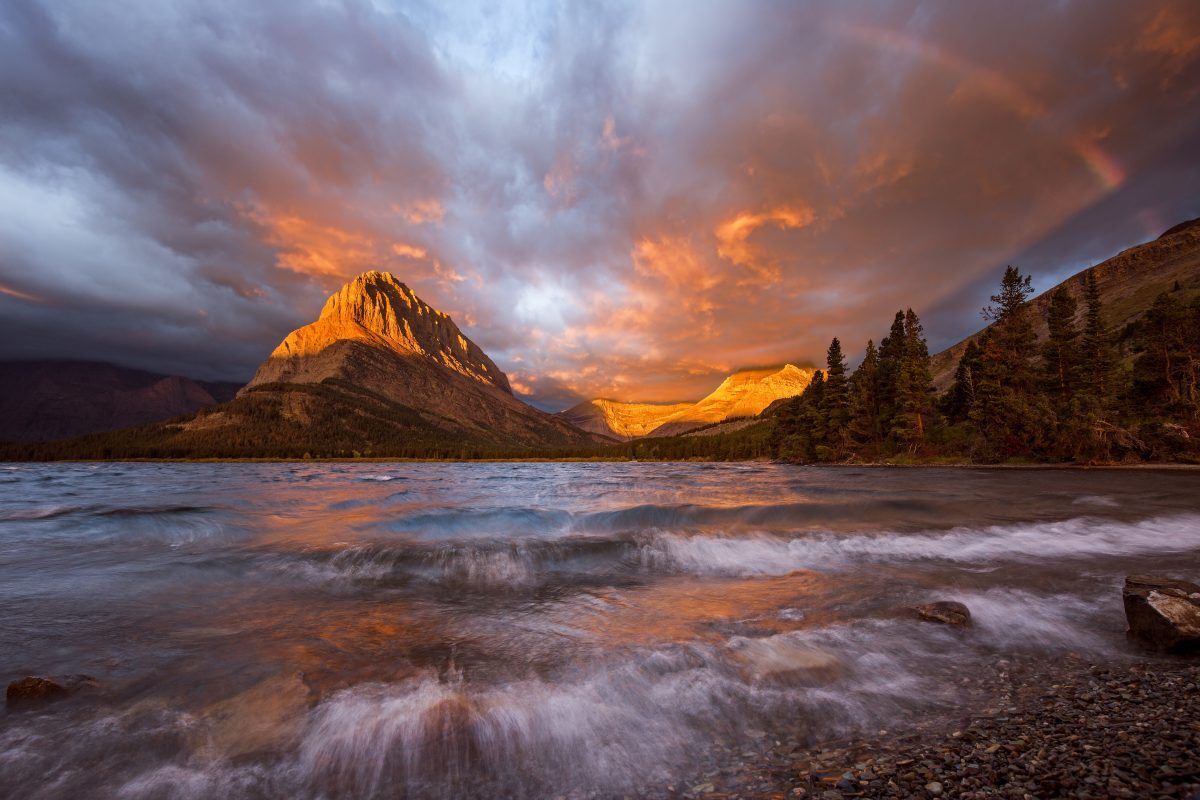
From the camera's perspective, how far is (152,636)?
9969 millimetres

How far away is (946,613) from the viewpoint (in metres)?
10.3

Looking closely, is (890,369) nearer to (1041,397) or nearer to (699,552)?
(1041,397)

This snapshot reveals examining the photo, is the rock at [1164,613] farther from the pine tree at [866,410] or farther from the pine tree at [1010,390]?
the pine tree at [866,410]

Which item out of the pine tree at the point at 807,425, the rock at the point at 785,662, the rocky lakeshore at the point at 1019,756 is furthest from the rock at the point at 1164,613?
the pine tree at the point at 807,425

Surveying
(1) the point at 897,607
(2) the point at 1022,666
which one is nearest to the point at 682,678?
(2) the point at 1022,666

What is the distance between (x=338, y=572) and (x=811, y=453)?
10327 cm

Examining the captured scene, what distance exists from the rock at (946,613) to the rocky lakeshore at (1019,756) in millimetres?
2995

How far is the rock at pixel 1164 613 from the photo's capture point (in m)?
8.06

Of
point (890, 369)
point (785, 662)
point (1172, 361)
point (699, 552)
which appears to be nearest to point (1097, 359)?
point (1172, 361)

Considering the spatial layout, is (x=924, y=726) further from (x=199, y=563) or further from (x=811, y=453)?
(x=811, y=453)

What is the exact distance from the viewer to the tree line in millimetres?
55938

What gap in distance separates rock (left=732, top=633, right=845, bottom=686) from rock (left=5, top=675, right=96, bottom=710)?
10392 millimetres

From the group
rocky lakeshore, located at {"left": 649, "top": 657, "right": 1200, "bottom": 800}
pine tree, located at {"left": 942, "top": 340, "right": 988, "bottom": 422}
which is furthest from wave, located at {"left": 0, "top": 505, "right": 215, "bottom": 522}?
pine tree, located at {"left": 942, "top": 340, "right": 988, "bottom": 422}

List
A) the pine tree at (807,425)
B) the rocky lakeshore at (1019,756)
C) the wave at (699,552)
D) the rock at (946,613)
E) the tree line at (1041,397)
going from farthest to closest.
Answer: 1. the pine tree at (807,425)
2. the tree line at (1041,397)
3. the wave at (699,552)
4. the rock at (946,613)
5. the rocky lakeshore at (1019,756)
